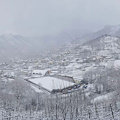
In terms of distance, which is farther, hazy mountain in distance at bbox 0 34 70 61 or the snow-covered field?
hazy mountain in distance at bbox 0 34 70 61

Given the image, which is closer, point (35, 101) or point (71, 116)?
point (71, 116)

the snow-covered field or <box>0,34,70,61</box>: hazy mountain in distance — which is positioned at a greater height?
<box>0,34,70,61</box>: hazy mountain in distance

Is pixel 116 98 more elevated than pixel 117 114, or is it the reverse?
pixel 116 98

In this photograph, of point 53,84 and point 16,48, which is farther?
point 16,48

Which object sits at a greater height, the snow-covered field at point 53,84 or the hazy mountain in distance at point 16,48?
the hazy mountain in distance at point 16,48

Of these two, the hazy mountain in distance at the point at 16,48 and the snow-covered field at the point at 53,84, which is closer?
the snow-covered field at the point at 53,84

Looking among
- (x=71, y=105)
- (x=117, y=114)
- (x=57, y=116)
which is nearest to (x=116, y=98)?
(x=117, y=114)

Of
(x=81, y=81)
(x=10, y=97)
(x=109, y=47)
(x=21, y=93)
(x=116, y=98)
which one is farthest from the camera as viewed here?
(x=109, y=47)

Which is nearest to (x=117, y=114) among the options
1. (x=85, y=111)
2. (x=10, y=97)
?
(x=85, y=111)

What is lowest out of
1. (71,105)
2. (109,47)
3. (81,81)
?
(71,105)

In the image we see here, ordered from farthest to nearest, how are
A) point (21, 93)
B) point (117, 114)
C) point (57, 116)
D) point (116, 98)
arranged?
point (21, 93)
point (116, 98)
point (57, 116)
point (117, 114)

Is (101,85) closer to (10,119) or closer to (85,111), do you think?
(85,111)
